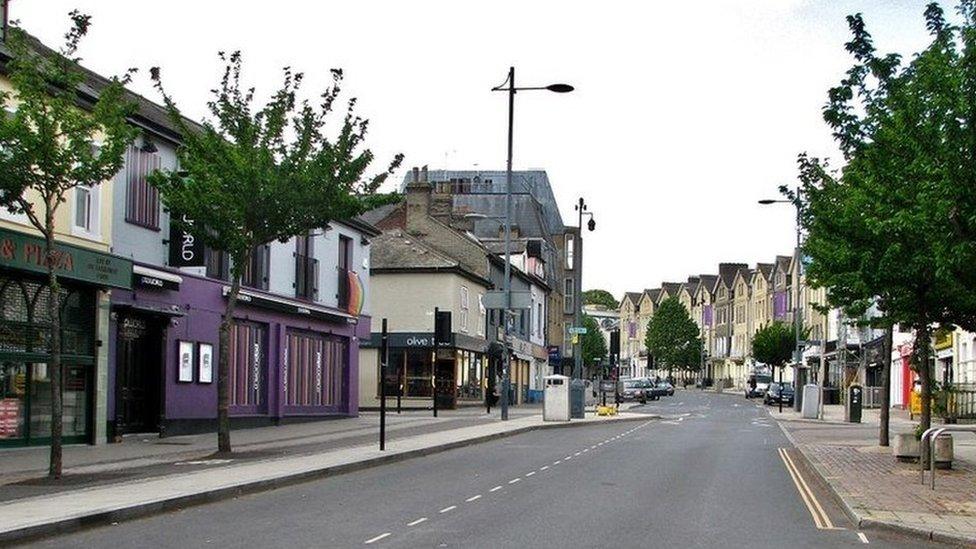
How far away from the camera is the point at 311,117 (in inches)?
915

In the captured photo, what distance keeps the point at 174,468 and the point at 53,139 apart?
580 cm

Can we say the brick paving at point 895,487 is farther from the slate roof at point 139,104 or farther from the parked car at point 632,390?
the parked car at point 632,390

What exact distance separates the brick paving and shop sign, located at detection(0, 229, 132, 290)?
1367 cm

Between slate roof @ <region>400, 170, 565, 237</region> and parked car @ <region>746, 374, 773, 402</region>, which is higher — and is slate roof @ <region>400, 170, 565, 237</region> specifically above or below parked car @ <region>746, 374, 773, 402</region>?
above

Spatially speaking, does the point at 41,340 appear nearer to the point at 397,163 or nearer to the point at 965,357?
the point at 397,163

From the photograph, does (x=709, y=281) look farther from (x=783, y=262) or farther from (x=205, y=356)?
(x=205, y=356)

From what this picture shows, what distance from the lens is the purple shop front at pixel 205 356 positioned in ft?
89.7

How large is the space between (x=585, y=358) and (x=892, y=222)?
134 m

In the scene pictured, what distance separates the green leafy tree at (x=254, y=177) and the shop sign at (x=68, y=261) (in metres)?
1.98

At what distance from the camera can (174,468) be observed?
20.0 m

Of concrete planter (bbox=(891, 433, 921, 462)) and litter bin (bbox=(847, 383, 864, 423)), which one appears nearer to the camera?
concrete planter (bbox=(891, 433, 921, 462))

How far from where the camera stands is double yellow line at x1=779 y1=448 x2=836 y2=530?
14812mm

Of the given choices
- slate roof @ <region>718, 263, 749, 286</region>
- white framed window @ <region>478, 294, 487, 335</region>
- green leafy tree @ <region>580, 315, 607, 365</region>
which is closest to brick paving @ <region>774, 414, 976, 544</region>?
white framed window @ <region>478, 294, 487, 335</region>

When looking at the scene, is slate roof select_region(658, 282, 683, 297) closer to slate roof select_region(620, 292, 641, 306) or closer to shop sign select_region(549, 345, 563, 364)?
slate roof select_region(620, 292, 641, 306)
